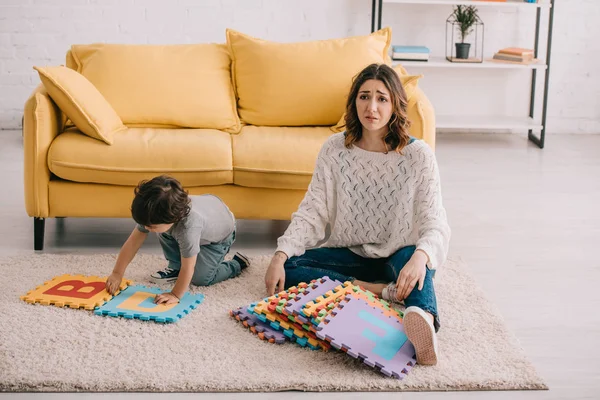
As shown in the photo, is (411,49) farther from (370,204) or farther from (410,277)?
(410,277)

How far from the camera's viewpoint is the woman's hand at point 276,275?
2641 millimetres

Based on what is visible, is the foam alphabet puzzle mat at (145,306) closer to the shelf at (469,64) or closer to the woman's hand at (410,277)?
the woman's hand at (410,277)

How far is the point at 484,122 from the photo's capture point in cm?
512

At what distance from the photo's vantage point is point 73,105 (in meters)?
3.14

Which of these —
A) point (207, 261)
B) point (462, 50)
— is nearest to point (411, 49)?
point (462, 50)

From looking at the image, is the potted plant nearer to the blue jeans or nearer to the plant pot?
the plant pot

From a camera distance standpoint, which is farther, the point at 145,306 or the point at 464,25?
the point at 464,25

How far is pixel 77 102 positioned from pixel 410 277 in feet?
4.87

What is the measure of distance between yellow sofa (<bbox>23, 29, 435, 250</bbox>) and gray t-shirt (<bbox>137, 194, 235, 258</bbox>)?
280 mm

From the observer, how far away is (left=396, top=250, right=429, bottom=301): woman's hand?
246cm

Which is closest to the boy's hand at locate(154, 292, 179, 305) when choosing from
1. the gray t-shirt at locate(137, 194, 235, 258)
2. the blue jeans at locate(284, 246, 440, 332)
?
the gray t-shirt at locate(137, 194, 235, 258)

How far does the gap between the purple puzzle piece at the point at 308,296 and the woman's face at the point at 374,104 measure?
512mm

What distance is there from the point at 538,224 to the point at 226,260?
146cm

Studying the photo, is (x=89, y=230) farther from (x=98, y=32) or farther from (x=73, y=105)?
(x=98, y=32)
